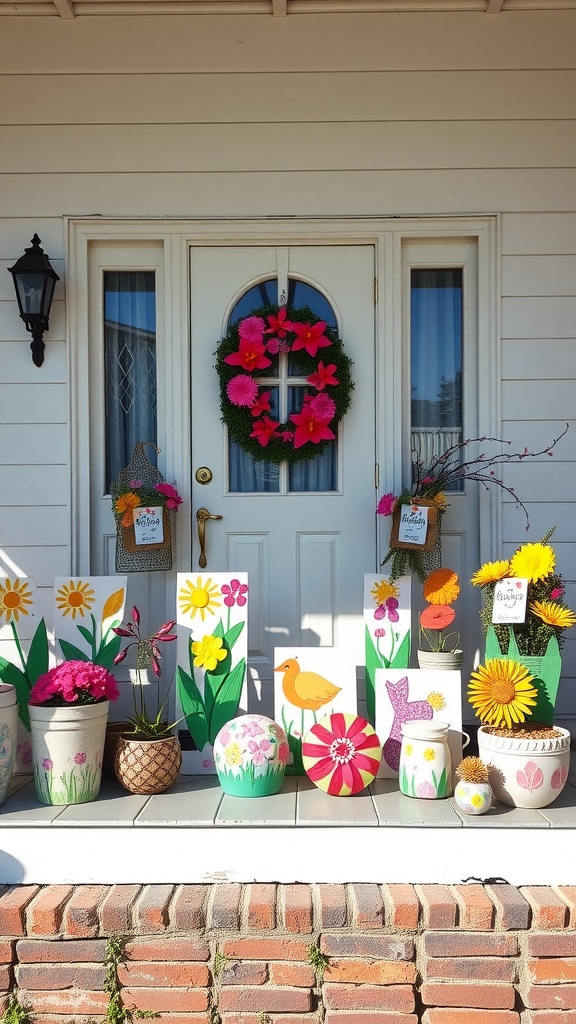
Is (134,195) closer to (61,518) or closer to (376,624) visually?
(61,518)

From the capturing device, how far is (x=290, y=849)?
229cm

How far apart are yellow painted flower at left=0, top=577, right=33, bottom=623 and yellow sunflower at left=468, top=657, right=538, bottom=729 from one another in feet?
5.37

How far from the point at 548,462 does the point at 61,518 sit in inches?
76.9

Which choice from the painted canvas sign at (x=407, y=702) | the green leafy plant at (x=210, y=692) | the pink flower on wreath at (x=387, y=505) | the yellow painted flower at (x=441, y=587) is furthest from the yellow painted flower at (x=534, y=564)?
the green leafy plant at (x=210, y=692)

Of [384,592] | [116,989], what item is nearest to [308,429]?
[384,592]

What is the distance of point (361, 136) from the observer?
10.7 ft

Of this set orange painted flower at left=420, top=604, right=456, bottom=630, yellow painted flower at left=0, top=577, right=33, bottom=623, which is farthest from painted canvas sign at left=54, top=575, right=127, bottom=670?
orange painted flower at left=420, top=604, right=456, bottom=630

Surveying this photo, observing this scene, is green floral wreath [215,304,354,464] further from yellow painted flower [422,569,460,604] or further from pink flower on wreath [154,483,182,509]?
yellow painted flower [422,569,460,604]

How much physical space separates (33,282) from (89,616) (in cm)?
129

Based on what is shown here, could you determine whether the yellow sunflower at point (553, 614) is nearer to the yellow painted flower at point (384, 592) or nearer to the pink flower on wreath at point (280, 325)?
the yellow painted flower at point (384, 592)

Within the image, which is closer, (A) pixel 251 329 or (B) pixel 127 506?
(B) pixel 127 506

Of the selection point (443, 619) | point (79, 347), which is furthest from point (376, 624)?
point (79, 347)

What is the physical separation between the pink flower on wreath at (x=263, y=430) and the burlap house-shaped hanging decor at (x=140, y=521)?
1.46ft

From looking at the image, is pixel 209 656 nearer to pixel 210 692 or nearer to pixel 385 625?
pixel 210 692
